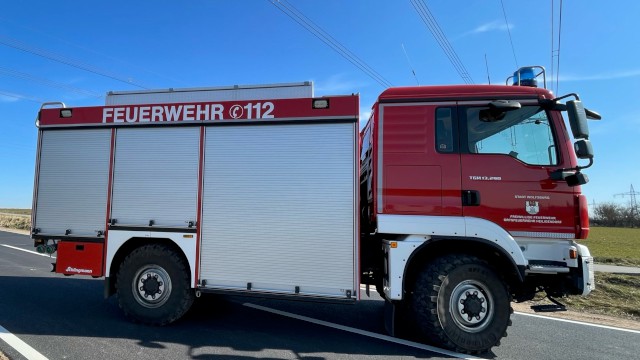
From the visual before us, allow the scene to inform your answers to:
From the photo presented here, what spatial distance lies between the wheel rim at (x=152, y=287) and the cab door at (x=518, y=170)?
3993mm

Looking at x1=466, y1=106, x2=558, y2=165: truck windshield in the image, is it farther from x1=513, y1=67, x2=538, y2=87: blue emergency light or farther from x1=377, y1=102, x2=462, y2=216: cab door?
x1=513, y1=67, x2=538, y2=87: blue emergency light

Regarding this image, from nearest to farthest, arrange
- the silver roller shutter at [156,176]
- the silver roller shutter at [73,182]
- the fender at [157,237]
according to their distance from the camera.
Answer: the fender at [157,237]
the silver roller shutter at [156,176]
the silver roller shutter at [73,182]

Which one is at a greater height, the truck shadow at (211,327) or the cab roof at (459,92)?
the cab roof at (459,92)

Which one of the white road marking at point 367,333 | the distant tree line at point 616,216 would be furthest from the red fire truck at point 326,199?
the distant tree line at point 616,216

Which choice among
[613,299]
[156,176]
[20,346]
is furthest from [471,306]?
[613,299]

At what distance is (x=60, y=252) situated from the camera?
5484 millimetres

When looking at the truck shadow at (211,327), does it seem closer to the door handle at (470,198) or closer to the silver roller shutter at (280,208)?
the silver roller shutter at (280,208)

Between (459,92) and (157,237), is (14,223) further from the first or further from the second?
(459,92)

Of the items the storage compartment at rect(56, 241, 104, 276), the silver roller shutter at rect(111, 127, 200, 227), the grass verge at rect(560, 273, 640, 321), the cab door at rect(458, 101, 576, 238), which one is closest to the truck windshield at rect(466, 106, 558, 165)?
the cab door at rect(458, 101, 576, 238)

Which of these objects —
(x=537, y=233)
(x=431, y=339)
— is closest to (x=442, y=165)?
(x=537, y=233)

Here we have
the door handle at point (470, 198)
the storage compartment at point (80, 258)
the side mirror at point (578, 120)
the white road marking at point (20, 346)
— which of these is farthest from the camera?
the storage compartment at point (80, 258)

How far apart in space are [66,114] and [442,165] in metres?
5.35

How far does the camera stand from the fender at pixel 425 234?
443cm

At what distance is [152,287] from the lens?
17.2ft
